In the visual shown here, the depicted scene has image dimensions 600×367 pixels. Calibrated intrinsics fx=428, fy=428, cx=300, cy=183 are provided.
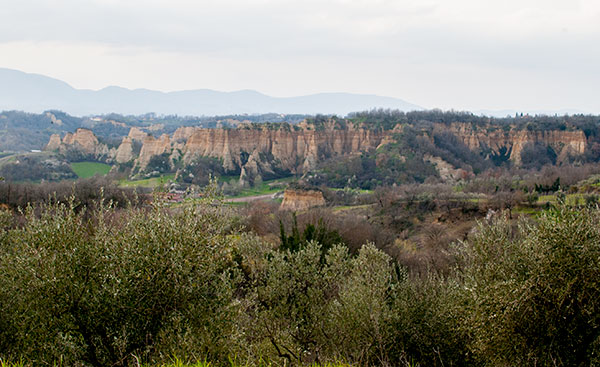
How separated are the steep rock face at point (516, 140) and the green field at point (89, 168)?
81.4m

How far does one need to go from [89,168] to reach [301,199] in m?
57.2

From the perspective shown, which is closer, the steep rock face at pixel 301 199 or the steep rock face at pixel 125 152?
the steep rock face at pixel 301 199

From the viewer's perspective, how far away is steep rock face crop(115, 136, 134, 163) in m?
97.5

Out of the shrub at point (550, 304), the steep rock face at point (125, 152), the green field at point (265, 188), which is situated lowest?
the green field at point (265, 188)

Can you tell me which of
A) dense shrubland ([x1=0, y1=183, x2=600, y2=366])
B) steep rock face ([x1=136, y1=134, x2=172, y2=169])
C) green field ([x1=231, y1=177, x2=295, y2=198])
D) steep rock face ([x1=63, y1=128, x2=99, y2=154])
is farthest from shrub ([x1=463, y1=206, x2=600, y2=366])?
steep rock face ([x1=63, y1=128, x2=99, y2=154])

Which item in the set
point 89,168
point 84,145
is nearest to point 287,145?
point 89,168

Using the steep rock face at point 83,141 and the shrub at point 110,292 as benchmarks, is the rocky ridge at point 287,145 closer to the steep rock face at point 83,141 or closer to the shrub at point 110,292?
the steep rock face at point 83,141

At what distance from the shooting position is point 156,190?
10430 millimetres

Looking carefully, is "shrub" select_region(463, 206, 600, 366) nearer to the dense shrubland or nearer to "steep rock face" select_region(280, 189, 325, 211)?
the dense shrubland

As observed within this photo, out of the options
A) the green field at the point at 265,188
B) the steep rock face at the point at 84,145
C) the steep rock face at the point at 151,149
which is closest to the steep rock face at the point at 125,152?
the steep rock face at the point at 84,145

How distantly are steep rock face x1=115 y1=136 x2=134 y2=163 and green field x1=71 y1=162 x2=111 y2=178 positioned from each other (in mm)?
3093

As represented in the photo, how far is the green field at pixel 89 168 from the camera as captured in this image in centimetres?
8762

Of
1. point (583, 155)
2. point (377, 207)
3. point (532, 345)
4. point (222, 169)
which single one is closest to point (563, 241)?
point (532, 345)

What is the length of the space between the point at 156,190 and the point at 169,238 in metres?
2.14
